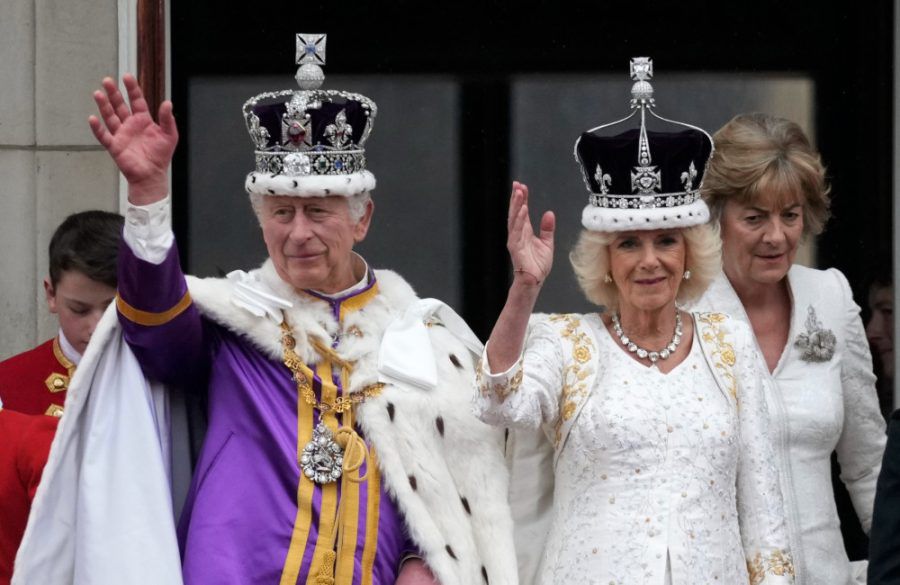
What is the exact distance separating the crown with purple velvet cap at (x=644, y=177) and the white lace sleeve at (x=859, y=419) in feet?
2.46

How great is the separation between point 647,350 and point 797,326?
668mm

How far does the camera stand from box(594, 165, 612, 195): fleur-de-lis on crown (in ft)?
15.5

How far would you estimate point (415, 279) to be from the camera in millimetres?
6711

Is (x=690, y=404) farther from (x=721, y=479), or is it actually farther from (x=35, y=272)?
(x=35, y=272)

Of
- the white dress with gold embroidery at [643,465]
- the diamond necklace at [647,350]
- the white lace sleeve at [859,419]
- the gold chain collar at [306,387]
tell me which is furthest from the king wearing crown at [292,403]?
the white lace sleeve at [859,419]

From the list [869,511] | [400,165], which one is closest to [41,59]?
[400,165]

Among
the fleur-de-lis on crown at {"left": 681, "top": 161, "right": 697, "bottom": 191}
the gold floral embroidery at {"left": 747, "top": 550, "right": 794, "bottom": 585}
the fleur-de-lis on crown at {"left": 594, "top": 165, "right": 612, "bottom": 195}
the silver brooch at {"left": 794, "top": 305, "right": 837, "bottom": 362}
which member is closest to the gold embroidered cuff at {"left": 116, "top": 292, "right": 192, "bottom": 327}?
the fleur-de-lis on crown at {"left": 594, "top": 165, "right": 612, "bottom": 195}

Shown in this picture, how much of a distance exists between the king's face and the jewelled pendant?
401mm

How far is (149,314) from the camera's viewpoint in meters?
4.56

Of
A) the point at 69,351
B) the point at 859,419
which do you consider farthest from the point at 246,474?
the point at 859,419

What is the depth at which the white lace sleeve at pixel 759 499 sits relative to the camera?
4.60m

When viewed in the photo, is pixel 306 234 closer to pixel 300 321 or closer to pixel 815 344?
pixel 300 321

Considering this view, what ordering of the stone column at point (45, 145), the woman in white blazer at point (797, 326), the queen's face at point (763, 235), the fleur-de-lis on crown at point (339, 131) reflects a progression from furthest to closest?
1. the stone column at point (45, 145)
2. the queen's face at point (763, 235)
3. the woman in white blazer at point (797, 326)
4. the fleur-de-lis on crown at point (339, 131)

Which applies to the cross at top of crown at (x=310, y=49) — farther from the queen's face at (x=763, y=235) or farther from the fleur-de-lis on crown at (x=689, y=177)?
the queen's face at (x=763, y=235)
